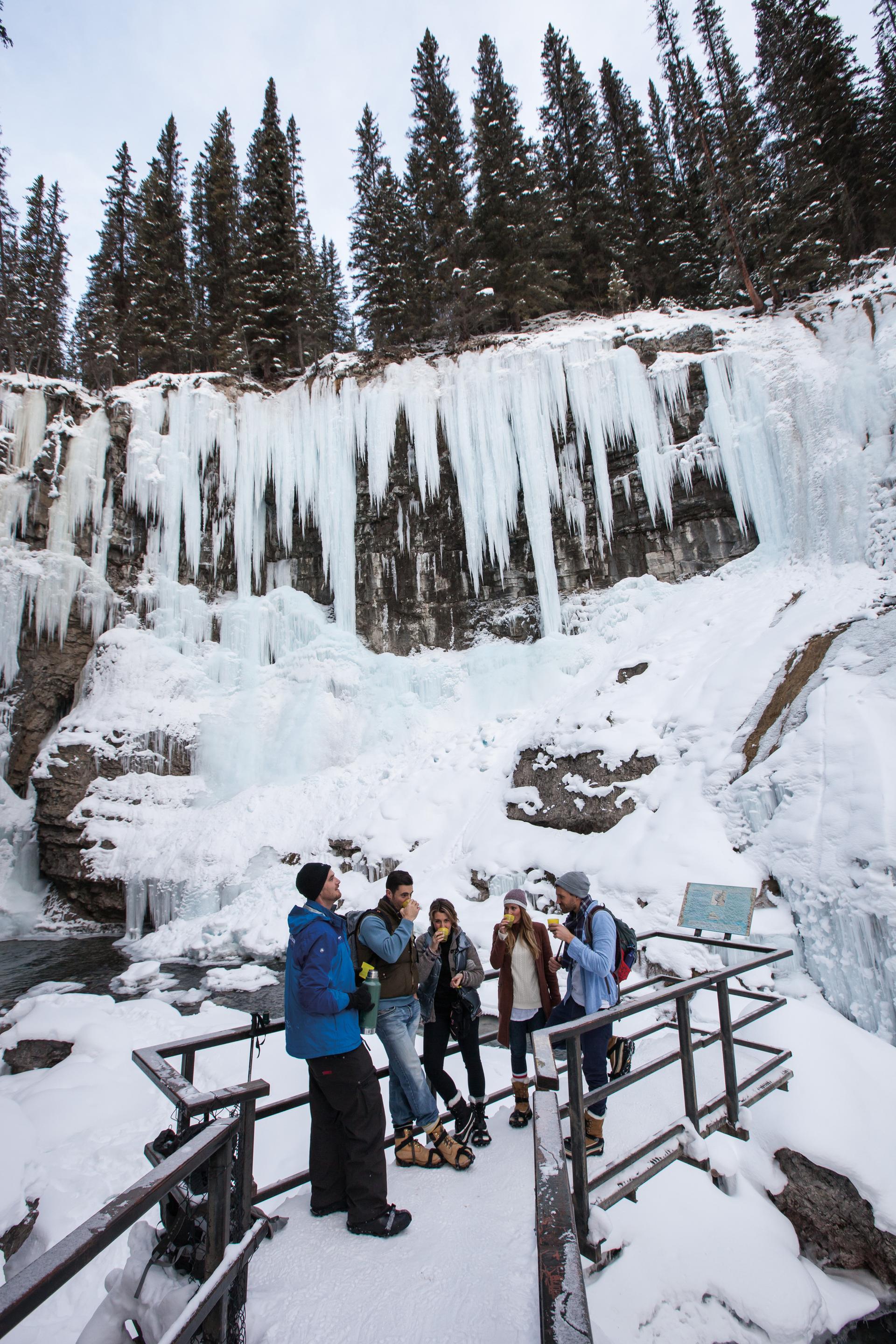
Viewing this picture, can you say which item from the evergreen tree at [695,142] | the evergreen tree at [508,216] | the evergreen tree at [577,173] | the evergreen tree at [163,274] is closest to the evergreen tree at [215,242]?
the evergreen tree at [163,274]

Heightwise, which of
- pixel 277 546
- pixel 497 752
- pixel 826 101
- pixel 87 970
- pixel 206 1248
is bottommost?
pixel 87 970

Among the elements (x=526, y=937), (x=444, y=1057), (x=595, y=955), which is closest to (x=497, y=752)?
(x=526, y=937)

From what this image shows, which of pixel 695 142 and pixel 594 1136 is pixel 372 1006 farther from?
pixel 695 142

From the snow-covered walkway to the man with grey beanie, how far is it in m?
0.50

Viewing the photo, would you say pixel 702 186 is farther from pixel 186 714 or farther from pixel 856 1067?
pixel 856 1067

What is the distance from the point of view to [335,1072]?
9.23ft

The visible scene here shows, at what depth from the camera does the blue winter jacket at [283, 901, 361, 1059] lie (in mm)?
2787

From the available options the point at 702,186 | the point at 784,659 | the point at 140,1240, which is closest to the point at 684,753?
the point at 784,659

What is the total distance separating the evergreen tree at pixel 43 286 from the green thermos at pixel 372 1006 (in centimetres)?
2920

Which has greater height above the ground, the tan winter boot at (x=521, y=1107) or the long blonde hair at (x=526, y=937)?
the long blonde hair at (x=526, y=937)

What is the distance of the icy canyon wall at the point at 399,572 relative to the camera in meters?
11.5

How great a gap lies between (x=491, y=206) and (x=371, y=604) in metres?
14.0

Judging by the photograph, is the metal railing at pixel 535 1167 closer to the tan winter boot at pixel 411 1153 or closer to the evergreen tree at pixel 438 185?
the tan winter boot at pixel 411 1153

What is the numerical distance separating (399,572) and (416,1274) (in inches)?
624
